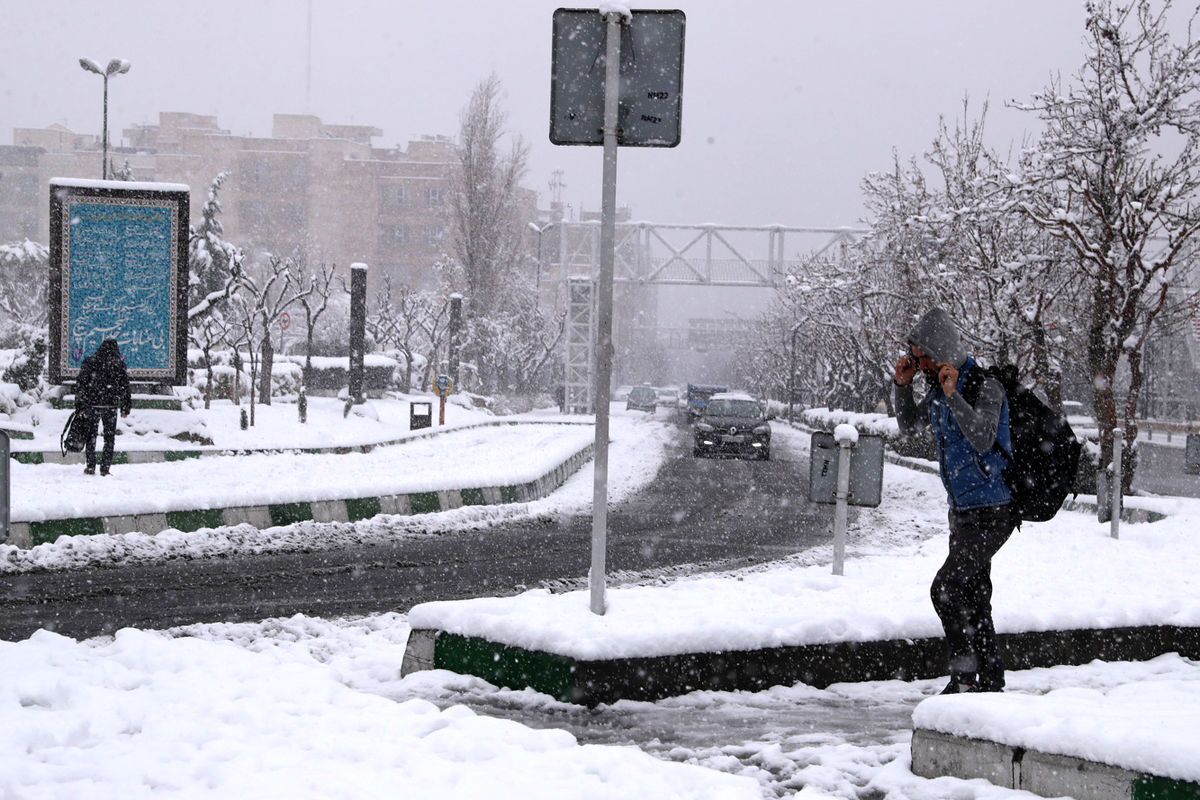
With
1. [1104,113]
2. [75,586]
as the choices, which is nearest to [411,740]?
[75,586]

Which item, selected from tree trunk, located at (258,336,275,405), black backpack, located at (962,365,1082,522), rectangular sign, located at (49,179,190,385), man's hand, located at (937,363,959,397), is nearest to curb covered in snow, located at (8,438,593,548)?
rectangular sign, located at (49,179,190,385)

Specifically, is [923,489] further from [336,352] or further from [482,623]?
[336,352]

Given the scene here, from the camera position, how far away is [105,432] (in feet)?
55.9

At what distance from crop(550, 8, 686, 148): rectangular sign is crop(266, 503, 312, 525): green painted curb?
805 cm

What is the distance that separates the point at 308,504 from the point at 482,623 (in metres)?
8.10

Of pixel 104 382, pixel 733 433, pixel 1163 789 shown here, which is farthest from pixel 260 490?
pixel 733 433

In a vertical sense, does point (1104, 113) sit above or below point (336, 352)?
above

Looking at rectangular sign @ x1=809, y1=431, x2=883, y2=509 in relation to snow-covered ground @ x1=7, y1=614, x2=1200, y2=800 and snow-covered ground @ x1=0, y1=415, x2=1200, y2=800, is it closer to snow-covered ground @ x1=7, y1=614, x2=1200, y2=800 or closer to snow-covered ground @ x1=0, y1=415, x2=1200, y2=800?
snow-covered ground @ x1=0, y1=415, x2=1200, y2=800

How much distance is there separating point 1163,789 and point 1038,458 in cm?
193

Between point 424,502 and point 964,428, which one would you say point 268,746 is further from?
point 424,502

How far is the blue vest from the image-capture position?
570 centimetres

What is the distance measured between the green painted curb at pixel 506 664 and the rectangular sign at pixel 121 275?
56.8ft

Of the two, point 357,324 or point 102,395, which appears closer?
point 102,395

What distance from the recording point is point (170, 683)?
225 inches
